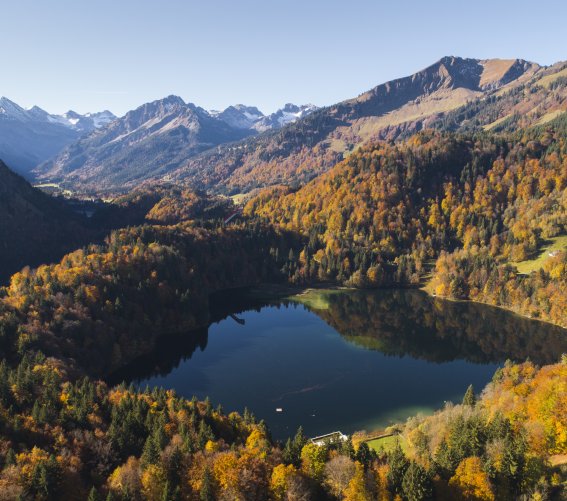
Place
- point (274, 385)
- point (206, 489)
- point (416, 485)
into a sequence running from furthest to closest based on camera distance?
point (274, 385)
point (206, 489)
point (416, 485)

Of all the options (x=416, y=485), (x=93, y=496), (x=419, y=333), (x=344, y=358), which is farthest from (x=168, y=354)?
(x=416, y=485)

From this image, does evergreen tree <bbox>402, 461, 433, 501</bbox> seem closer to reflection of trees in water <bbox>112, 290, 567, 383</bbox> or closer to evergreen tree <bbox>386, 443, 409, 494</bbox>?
evergreen tree <bbox>386, 443, 409, 494</bbox>

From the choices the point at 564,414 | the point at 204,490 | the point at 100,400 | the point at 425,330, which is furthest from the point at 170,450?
the point at 425,330

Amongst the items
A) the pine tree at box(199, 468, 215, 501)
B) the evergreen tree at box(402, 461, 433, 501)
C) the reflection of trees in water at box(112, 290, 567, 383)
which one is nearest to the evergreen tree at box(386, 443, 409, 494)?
the evergreen tree at box(402, 461, 433, 501)

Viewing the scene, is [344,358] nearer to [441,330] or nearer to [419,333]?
[419,333]

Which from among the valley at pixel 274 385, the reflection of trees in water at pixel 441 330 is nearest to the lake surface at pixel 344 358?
the reflection of trees in water at pixel 441 330

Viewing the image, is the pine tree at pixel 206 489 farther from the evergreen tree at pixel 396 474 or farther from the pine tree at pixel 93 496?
the evergreen tree at pixel 396 474
